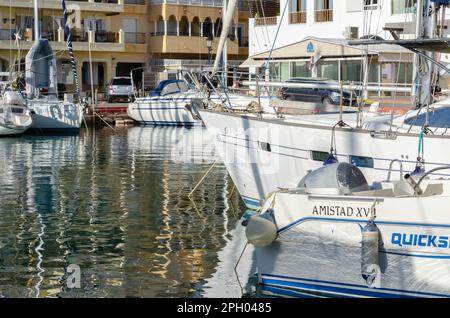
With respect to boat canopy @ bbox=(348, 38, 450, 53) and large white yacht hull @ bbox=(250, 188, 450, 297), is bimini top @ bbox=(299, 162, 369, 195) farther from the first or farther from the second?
boat canopy @ bbox=(348, 38, 450, 53)

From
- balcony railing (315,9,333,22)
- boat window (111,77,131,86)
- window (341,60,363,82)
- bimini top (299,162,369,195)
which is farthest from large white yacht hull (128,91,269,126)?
bimini top (299,162,369,195)

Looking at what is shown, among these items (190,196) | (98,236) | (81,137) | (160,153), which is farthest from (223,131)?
(81,137)

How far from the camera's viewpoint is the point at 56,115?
135 feet

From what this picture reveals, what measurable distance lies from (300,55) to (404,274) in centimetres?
2355

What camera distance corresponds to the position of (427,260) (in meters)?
11.3

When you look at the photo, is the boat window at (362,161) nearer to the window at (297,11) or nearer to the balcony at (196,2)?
the window at (297,11)

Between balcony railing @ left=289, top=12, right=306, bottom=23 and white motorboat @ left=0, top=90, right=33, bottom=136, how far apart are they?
1609cm

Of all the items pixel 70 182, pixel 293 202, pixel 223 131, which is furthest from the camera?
pixel 70 182

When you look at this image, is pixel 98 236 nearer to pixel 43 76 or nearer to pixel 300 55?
pixel 300 55

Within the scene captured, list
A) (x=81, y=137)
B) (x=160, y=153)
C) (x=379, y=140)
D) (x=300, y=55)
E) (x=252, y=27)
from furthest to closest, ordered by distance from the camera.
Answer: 1. (x=252, y=27)
2. (x=81, y=137)
3. (x=300, y=55)
4. (x=160, y=153)
5. (x=379, y=140)

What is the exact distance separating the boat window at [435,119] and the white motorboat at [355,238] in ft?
11.8

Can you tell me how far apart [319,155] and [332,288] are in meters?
5.22

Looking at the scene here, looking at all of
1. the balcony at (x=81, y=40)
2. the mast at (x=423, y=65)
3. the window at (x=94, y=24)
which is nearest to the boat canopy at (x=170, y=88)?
the balcony at (x=81, y=40)

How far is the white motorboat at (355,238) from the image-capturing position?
11.3m
